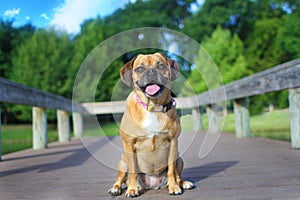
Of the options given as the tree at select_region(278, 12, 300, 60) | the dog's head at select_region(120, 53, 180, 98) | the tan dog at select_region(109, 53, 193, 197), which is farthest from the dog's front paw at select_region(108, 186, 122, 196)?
the tree at select_region(278, 12, 300, 60)

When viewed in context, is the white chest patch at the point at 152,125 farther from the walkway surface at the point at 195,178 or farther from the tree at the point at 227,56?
the tree at the point at 227,56

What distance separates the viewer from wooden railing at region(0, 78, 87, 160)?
368 centimetres

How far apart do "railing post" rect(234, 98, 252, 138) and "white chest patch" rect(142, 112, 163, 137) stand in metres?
4.18

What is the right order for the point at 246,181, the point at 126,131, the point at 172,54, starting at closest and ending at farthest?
1. the point at 126,131
2. the point at 246,181
3. the point at 172,54

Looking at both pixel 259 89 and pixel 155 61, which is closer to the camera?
pixel 155 61

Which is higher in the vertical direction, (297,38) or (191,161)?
(297,38)

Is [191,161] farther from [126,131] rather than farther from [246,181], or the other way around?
[126,131]

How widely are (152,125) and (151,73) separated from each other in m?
0.36

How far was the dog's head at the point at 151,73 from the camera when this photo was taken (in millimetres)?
2094

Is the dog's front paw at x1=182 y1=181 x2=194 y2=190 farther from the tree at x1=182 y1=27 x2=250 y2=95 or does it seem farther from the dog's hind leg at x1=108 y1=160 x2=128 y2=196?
the tree at x1=182 y1=27 x2=250 y2=95

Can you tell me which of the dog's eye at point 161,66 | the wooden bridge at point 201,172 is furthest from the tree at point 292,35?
the dog's eye at point 161,66

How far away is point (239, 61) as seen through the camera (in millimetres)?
16344

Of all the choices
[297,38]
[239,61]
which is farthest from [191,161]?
[239,61]

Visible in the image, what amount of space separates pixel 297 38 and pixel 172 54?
1129cm
